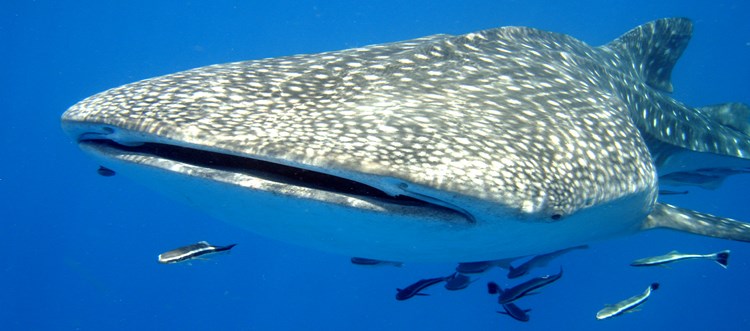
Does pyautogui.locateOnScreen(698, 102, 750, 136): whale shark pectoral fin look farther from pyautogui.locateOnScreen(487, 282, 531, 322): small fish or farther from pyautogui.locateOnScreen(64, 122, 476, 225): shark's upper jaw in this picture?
pyautogui.locateOnScreen(64, 122, 476, 225): shark's upper jaw

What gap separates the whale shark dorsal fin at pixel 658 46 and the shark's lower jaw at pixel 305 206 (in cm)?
585

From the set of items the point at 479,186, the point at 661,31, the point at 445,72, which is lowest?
the point at 479,186

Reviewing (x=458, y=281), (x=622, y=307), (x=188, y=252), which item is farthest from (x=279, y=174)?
(x=622, y=307)

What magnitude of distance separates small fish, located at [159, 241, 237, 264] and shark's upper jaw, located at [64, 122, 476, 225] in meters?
2.84

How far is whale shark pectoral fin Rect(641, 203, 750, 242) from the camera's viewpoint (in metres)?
5.51

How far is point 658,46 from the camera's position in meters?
8.98

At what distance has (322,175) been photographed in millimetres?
2957

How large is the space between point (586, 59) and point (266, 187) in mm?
4730

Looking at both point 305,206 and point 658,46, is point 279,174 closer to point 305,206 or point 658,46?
point 305,206

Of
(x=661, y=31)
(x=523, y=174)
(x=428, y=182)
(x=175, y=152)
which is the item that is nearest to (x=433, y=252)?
(x=523, y=174)

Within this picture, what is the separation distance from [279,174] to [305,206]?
9.6 inches

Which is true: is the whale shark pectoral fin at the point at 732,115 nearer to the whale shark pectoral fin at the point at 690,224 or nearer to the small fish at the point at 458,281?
the whale shark pectoral fin at the point at 690,224

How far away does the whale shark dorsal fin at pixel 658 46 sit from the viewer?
8641 mm

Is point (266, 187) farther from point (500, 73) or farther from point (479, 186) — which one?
point (500, 73)
